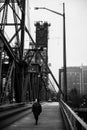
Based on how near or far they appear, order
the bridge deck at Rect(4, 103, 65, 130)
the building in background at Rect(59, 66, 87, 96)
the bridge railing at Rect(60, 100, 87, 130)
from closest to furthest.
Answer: the bridge railing at Rect(60, 100, 87, 130)
the bridge deck at Rect(4, 103, 65, 130)
the building in background at Rect(59, 66, 87, 96)

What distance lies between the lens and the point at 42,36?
264 feet

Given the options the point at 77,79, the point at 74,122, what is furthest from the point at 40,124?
the point at 77,79

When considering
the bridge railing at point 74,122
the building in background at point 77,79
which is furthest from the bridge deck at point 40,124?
the building in background at point 77,79

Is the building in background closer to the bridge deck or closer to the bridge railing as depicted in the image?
the bridge deck

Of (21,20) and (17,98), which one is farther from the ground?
(21,20)

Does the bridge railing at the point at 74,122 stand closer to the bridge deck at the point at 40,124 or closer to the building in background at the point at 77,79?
the bridge deck at the point at 40,124

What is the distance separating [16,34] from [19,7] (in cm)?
349

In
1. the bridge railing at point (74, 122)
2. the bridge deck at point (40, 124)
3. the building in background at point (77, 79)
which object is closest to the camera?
the bridge railing at point (74, 122)

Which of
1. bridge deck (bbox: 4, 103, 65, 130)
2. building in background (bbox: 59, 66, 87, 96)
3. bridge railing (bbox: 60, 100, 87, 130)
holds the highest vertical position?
building in background (bbox: 59, 66, 87, 96)

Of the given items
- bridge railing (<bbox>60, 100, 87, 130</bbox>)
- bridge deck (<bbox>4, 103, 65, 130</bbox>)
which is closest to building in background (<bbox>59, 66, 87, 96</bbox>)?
bridge deck (<bbox>4, 103, 65, 130</bbox>)

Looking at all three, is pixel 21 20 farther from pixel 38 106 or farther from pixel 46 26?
pixel 46 26

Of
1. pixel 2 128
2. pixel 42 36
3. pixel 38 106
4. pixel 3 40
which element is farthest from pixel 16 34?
pixel 42 36

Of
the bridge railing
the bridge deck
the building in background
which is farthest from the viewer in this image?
the building in background

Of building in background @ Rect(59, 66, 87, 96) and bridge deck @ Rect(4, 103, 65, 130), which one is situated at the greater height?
building in background @ Rect(59, 66, 87, 96)
